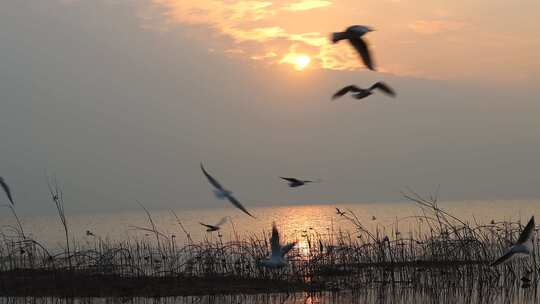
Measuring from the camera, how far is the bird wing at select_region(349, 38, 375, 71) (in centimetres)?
916

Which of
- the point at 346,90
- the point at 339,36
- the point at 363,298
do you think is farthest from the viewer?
the point at 363,298

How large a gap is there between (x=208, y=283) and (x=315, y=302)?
3669 millimetres

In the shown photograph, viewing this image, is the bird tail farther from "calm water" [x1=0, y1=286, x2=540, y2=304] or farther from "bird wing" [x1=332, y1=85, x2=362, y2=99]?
"calm water" [x1=0, y1=286, x2=540, y2=304]

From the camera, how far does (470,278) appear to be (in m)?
19.1

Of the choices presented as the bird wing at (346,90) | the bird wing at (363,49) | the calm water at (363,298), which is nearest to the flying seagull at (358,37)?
the bird wing at (363,49)

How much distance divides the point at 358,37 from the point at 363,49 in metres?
0.17

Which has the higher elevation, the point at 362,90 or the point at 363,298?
the point at 362,90

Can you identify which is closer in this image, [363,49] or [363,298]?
[363,49]

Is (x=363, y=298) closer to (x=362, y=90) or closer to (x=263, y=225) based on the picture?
(x=362, y=90)

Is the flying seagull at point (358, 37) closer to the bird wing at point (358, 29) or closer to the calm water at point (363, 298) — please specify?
the bird wing at point (358, 29)

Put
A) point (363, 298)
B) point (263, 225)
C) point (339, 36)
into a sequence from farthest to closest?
point (263, 225) < point (363, 298) < point (339, 36)

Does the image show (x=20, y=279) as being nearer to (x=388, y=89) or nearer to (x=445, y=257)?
(x=445, y=257)

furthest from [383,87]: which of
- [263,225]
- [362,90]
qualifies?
[263,225]

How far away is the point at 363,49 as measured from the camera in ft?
30.5
